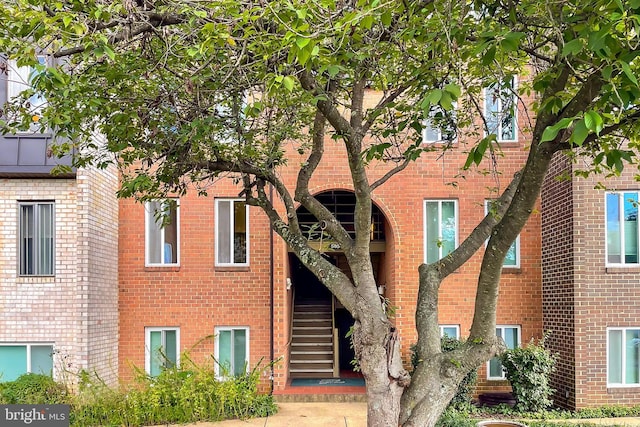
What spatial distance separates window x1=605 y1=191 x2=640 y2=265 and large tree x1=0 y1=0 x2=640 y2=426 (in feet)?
16.0

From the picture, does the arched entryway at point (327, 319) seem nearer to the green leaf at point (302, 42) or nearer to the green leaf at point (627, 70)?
the green leaf at point (302, 42)

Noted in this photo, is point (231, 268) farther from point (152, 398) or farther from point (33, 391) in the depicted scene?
point (33, 391)

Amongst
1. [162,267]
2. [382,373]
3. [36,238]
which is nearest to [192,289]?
[162,267]

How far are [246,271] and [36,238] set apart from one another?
409 cm

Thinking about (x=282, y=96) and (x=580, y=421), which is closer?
(x=282, y=96)

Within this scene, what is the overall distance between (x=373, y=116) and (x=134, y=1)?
96.6 inches

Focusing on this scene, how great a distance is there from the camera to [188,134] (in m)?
5.96

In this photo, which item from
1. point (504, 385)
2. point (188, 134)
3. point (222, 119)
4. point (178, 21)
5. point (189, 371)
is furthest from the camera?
point (504, 385)

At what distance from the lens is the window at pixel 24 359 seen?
1033 cm

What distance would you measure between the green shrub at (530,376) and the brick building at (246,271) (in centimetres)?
53

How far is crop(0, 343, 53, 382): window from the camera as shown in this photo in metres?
10.3

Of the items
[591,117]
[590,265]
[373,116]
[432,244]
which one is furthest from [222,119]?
[590,265]

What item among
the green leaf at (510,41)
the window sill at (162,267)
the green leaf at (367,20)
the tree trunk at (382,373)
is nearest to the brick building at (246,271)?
the window sill at (162,267)

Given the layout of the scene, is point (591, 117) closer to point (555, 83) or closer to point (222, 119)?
point (555, 83)
